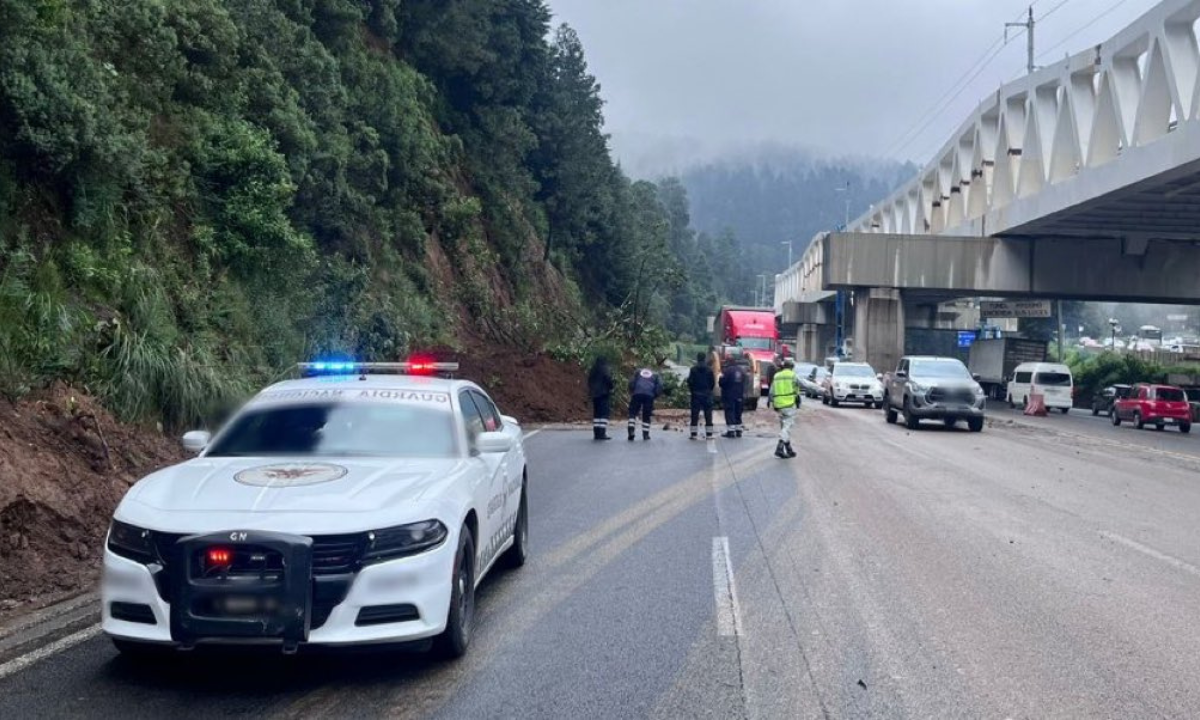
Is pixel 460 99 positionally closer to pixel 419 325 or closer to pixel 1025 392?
pixel 419 325

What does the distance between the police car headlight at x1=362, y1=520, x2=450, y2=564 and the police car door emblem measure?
2.40ft

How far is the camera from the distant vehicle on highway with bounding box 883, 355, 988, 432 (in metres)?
31.3

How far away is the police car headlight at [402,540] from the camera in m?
6.42

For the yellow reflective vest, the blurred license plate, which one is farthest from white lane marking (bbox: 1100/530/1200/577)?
the yellow reflective vest

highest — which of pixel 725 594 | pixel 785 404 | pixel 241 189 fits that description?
pixel 241 189

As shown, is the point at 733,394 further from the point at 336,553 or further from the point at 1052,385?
the point at 1052,385

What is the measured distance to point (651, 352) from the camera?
40500mm

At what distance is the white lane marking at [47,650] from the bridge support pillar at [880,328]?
5007 cm

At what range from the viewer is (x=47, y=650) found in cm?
736

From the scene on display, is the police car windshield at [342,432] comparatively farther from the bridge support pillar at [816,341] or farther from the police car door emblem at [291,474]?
the bridge support pillar at [816,341]

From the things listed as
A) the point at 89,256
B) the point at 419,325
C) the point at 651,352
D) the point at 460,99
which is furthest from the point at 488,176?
the point at 89,256

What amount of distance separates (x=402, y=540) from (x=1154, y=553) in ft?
27.5

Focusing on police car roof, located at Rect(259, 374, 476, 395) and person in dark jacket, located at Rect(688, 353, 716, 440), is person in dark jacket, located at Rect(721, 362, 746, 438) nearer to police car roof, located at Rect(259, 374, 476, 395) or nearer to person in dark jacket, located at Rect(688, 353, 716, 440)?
person in dark jacket, located at Rect(688, 353, 716, 440)

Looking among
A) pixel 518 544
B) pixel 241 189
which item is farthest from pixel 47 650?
pixel 241 189
